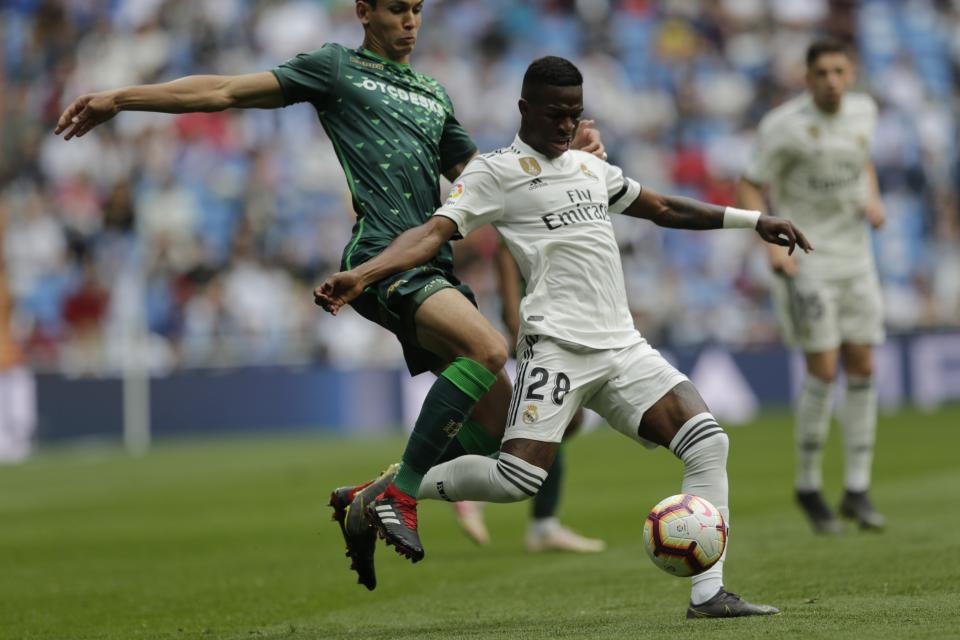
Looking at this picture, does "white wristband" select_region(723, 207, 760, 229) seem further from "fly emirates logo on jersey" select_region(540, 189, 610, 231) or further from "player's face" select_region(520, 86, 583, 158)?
"player's face" select_region(520, 86, 583, 158)

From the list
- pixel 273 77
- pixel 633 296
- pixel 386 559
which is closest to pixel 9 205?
pixel 633 296

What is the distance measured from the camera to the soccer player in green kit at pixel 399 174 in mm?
5734

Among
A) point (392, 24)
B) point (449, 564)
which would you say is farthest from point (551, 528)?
point (392, 24)

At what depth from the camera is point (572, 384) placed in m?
5.68

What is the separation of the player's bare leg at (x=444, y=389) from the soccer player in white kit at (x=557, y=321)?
3.5 inches

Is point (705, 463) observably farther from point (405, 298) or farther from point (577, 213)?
point (405, 298)

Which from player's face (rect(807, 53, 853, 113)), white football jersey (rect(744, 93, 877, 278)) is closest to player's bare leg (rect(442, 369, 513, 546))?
white football jersey (rect(744, 93, 877, 278))

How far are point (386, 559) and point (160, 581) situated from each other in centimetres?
143

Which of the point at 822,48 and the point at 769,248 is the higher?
the point at 822,48

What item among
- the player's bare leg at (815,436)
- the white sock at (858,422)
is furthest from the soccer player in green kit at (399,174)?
the white sock at (858,422)

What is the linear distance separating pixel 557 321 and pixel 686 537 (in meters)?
0.94

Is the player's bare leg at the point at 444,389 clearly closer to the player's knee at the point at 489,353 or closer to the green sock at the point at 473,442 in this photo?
the player's knee at the point at 489,353

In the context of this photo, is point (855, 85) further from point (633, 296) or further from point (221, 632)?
point (221, 632)

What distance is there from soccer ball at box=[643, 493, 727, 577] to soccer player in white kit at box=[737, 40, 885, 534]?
3533mm
